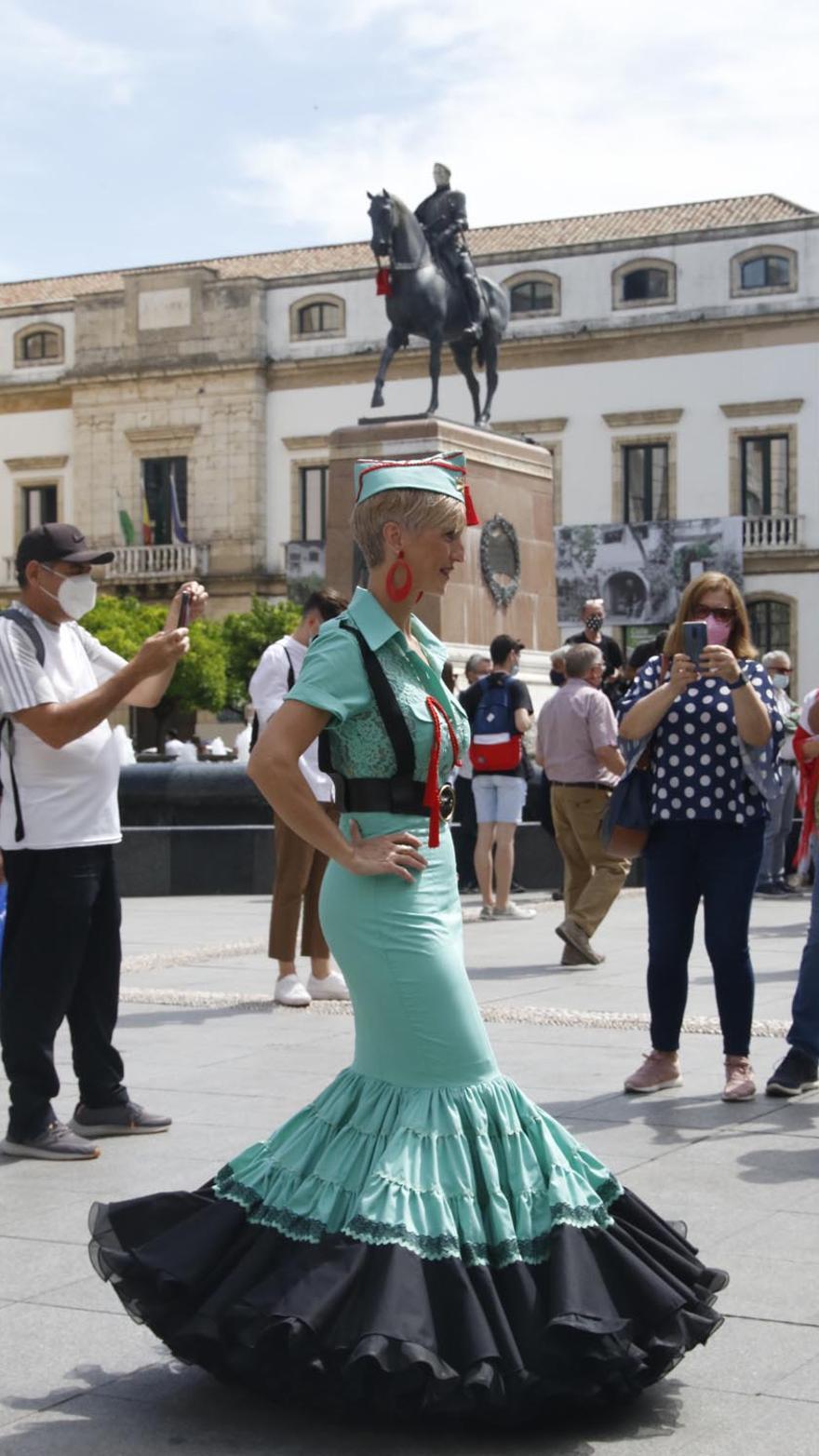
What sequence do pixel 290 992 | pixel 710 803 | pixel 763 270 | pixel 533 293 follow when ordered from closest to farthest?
1. pixel 710 803
2. pixel 290 992
3. pixel 763 270
4. pixel 533 293

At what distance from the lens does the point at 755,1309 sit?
428cm

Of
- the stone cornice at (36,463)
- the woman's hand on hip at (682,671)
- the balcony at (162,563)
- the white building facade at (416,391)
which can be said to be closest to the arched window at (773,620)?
the white building facade at (416,391)

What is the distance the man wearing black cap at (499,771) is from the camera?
13109mm

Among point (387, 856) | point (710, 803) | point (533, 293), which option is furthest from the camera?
point (533, 293)

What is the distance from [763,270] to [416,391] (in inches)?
344

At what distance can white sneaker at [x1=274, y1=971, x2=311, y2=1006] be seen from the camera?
29.7 ft

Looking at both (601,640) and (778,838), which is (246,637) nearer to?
(601,640)

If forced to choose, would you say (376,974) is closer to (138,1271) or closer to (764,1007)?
(138,1271)

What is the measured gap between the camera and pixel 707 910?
21.7ft

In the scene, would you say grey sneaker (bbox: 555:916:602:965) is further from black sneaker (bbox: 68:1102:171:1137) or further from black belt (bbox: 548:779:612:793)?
black sneaker (bbox: 68:1102:171:1137)

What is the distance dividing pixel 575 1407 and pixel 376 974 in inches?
32.1

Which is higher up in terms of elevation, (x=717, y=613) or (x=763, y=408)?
(x=763, y=408)

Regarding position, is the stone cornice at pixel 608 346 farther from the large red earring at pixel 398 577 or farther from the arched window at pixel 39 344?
the large red earring at pixel 398 577

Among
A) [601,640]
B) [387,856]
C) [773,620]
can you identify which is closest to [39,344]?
[773,620]
